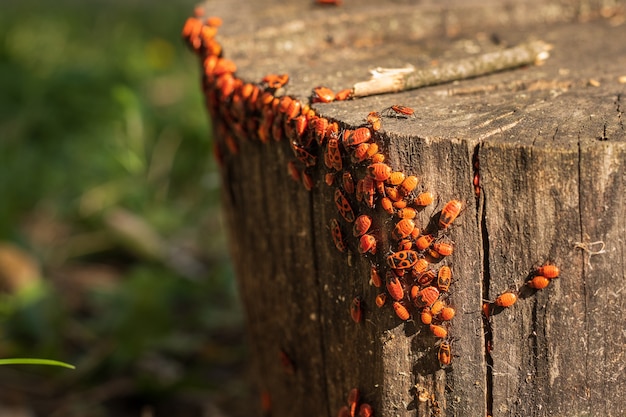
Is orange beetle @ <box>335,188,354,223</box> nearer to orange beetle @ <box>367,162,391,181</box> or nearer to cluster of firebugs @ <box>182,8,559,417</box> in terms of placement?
cluster of firebugs @ <box>182,8,559,417</box>

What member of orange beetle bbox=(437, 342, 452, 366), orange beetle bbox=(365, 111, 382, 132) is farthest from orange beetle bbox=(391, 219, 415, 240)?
orange beetle bbox=(437, 342, 452, 366)

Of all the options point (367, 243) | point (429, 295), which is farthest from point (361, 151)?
point (429, 295)

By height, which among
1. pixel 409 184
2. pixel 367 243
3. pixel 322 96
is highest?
pixel 322 96

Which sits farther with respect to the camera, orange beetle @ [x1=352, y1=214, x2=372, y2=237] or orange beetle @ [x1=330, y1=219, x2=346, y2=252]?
orange beetle @ [x1=330, y1=219, x2=346, y2=252]

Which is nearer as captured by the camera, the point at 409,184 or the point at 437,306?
the point at 409,184

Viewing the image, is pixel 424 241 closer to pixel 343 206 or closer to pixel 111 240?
pixel 343 206

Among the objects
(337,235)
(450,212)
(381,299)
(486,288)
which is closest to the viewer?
(450,212)

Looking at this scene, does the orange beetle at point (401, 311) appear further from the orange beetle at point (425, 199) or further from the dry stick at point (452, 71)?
the dry stick at point (452, 71)

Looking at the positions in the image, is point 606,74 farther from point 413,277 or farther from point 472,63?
point 413,277
